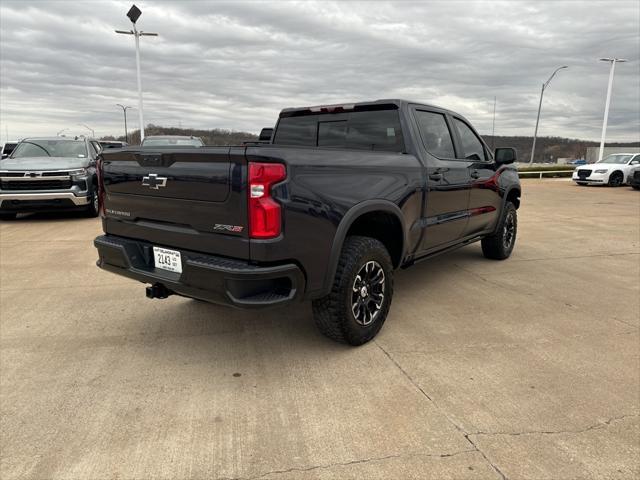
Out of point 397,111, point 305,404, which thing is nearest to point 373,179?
point 397,111

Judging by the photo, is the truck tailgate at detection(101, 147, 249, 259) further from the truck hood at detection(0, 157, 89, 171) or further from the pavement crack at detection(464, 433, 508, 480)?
the truck hood at detection(0, 157, 89, 171)

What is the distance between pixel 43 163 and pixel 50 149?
990 millimetres

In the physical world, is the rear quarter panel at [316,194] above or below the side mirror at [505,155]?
below

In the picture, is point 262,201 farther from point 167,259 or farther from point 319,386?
point 319,386

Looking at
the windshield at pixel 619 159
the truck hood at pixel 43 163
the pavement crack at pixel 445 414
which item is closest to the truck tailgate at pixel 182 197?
the pavement crack at pixel 445 414

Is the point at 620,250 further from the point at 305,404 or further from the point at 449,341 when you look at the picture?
Result: the point at 305,404

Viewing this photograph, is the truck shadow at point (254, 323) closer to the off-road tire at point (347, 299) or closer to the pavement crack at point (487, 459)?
the off-road tire at point (347, 299)

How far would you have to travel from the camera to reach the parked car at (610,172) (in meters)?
20.0

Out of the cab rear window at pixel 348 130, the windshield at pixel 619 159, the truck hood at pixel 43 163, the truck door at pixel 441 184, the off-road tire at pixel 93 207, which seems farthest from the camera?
the windshield at pixel 619 159

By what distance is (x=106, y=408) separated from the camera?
8.75ft

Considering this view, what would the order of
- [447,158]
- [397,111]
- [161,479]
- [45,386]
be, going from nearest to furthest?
[161,479]
[45,386]
[397,111]
[447,158]

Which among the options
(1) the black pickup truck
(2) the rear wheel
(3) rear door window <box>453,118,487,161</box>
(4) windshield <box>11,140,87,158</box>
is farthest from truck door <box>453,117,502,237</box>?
(2) the rear wheel

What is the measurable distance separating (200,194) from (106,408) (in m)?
1.35

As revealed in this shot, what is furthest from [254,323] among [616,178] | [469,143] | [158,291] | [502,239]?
[616,178]
